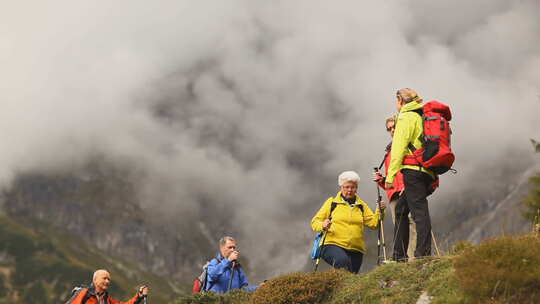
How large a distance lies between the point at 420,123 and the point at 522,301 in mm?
4169

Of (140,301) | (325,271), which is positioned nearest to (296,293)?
(325,271)

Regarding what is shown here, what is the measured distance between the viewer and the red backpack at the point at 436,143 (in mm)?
10195

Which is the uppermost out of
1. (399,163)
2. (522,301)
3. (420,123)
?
(420,123)

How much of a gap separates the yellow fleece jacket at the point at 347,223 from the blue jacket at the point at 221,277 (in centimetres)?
240

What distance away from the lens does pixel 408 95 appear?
11.2m

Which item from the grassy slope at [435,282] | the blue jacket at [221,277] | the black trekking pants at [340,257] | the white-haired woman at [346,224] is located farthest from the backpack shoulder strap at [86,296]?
the black trekking pants at [340,257]

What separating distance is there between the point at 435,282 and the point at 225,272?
5.79 metres

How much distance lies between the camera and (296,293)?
10.6 metres

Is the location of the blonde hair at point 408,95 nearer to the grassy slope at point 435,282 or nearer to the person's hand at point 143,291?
the grassy slope at point 435,282

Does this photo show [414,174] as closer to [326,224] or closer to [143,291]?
[326,224]

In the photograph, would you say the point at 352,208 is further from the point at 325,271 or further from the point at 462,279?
the point at 462,279

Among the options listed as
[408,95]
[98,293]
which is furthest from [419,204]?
[98,293]

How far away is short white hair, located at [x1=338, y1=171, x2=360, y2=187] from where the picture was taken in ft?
41.4

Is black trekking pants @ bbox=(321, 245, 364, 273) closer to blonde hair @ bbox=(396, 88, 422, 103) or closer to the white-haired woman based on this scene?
the white-haired woman
